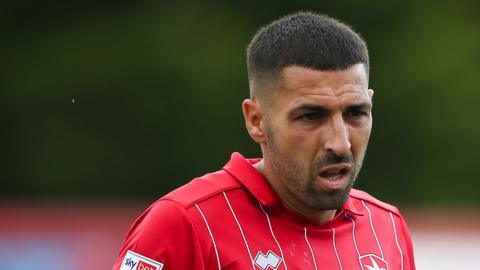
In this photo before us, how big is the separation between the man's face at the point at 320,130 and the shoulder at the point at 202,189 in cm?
19

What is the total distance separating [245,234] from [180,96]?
10.7 metres

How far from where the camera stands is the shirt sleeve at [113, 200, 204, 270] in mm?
2432

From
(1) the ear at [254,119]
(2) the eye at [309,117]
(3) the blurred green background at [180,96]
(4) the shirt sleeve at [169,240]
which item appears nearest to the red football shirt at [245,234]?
(4) the shirt sleeve at [169,240]

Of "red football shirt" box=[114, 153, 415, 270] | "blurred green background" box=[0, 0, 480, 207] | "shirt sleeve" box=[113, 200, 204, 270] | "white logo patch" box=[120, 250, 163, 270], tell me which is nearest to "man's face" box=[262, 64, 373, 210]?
"red football shirt" box=[114, 153, 415, 270]

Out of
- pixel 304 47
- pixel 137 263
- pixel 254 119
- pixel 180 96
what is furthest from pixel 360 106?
pixel 180 96

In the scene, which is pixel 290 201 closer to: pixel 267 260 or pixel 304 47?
pixel 267 260

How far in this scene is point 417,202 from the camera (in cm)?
1307

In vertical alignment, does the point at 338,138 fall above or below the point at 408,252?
above

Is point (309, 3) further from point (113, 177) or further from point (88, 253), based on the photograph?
point (88, 253)

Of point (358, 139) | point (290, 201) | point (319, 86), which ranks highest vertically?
point (319, 86)

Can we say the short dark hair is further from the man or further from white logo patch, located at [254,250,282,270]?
white logo patch, located at [254,250,282,270]

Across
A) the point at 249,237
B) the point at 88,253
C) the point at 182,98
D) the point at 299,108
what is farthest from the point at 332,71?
the point at 182,98

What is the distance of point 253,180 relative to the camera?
8.84 feet

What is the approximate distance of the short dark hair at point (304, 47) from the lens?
2592mm
